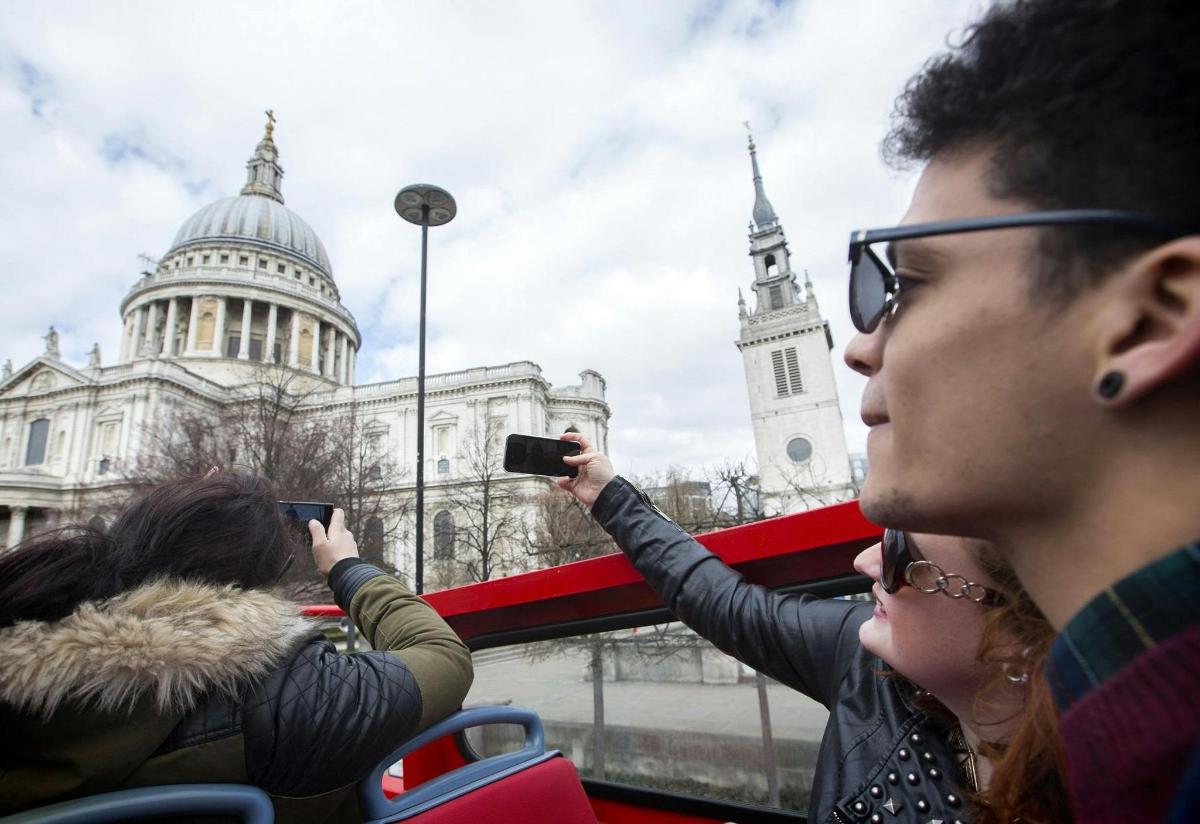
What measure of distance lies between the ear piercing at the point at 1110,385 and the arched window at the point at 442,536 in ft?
86.0

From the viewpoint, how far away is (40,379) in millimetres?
41656

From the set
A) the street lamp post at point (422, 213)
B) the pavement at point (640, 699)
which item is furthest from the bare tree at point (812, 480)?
the pavement at point (640, 699)

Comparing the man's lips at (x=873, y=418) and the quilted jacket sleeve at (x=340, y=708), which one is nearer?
the man's lips at (x=873, y=418)

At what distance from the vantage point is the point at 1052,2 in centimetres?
70

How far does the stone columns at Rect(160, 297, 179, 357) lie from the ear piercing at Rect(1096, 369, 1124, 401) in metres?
55.5

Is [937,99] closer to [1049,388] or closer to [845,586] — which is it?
[1049,388]

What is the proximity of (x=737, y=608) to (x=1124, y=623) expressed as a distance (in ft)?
Result: 3.60

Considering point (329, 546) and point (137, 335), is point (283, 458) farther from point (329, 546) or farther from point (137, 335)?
point (137, 335)

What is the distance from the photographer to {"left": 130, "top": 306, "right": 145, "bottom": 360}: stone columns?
46.2 m

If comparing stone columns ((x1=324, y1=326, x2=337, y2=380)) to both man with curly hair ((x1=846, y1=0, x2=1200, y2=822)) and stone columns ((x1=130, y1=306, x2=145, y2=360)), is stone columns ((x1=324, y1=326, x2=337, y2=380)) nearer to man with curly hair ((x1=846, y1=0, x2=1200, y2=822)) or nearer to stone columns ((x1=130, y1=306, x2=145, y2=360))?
stone columns ((x1=130, y1=306, x2=145, y2=360))

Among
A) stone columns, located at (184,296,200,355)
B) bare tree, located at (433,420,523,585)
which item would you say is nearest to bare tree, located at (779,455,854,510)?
bare tree, located at (433,420,523,585)

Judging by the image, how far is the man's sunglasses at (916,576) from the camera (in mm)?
967

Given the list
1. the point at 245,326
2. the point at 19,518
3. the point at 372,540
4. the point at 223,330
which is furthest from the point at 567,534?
the point at 223,330

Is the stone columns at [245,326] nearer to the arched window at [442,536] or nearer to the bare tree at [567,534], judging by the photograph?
the arched window at [442,536]
